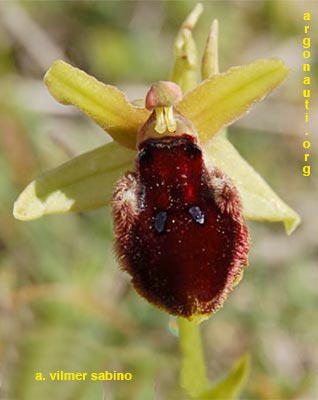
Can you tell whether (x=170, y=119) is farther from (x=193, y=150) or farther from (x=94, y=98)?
(x=94, y=98)

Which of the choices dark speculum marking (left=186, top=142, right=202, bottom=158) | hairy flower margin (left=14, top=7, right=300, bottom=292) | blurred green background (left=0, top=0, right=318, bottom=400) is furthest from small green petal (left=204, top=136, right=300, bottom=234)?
blurred green background (left=0, top=0, right=318, bottom=400)

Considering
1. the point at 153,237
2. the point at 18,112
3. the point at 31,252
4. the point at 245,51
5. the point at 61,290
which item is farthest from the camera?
the point at 245,51

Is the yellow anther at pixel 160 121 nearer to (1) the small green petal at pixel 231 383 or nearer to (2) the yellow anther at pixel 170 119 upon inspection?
(2) the yellow anther at pixel 170 119

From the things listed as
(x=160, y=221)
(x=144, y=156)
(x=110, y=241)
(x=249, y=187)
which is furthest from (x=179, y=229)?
(x=110, y=241)

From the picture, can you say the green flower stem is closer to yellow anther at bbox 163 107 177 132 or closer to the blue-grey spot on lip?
the blue-grey spot on lip

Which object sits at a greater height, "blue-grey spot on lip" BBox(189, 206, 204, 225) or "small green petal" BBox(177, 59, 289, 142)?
"small green petal" BBox(177, 59, 289, 142)

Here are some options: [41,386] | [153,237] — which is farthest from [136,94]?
[153,237]

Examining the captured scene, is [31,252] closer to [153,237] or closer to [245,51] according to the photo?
[153,237]
